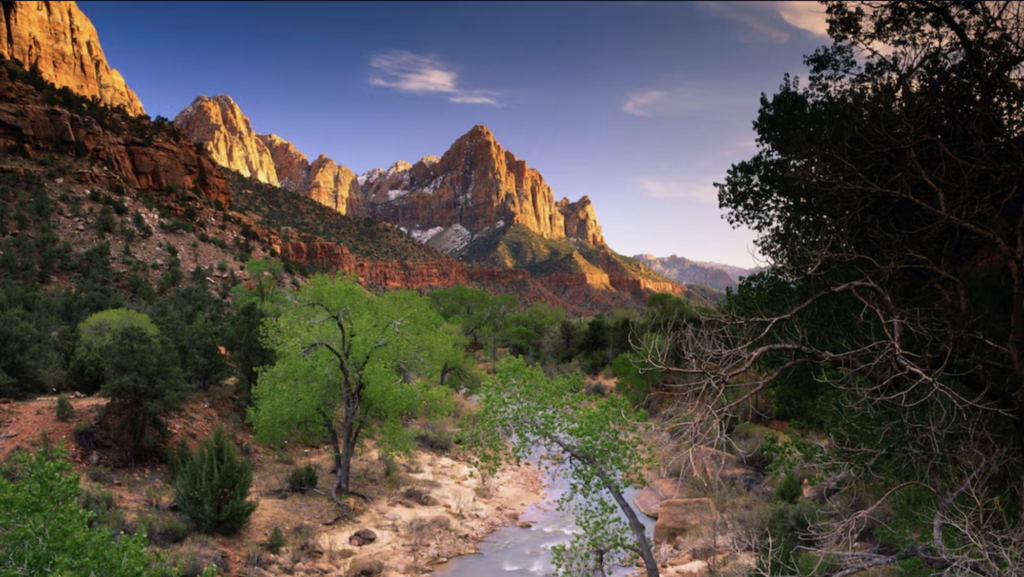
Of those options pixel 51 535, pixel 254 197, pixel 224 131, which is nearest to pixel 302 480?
pixel 51 535

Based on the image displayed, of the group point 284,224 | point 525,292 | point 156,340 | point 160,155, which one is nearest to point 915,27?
point 156,340

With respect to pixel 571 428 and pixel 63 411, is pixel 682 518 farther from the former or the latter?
pixel 63 411

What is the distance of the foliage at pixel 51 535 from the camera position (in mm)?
5172

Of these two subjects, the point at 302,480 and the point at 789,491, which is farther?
the point at 302,480

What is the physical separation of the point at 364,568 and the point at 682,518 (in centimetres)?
831

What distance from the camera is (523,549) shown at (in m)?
15.3

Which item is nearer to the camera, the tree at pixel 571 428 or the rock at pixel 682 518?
the tree at pixel 571 428

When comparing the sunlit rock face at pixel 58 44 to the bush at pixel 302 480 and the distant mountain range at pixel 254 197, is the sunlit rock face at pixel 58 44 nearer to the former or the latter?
the distant mountain range at pixel 254 197

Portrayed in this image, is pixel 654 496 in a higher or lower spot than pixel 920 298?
lower

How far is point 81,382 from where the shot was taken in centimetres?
1736

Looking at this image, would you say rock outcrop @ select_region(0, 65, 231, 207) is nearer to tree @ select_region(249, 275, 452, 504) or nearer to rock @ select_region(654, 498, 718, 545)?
tree @ select_region(249, 275, 452, 504)

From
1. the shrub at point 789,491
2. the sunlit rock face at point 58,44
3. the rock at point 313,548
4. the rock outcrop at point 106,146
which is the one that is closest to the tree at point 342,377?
the rock at point 313,548

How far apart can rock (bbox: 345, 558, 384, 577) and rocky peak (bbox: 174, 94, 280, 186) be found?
174311 millimetres

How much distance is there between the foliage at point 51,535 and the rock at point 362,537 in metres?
8.58
